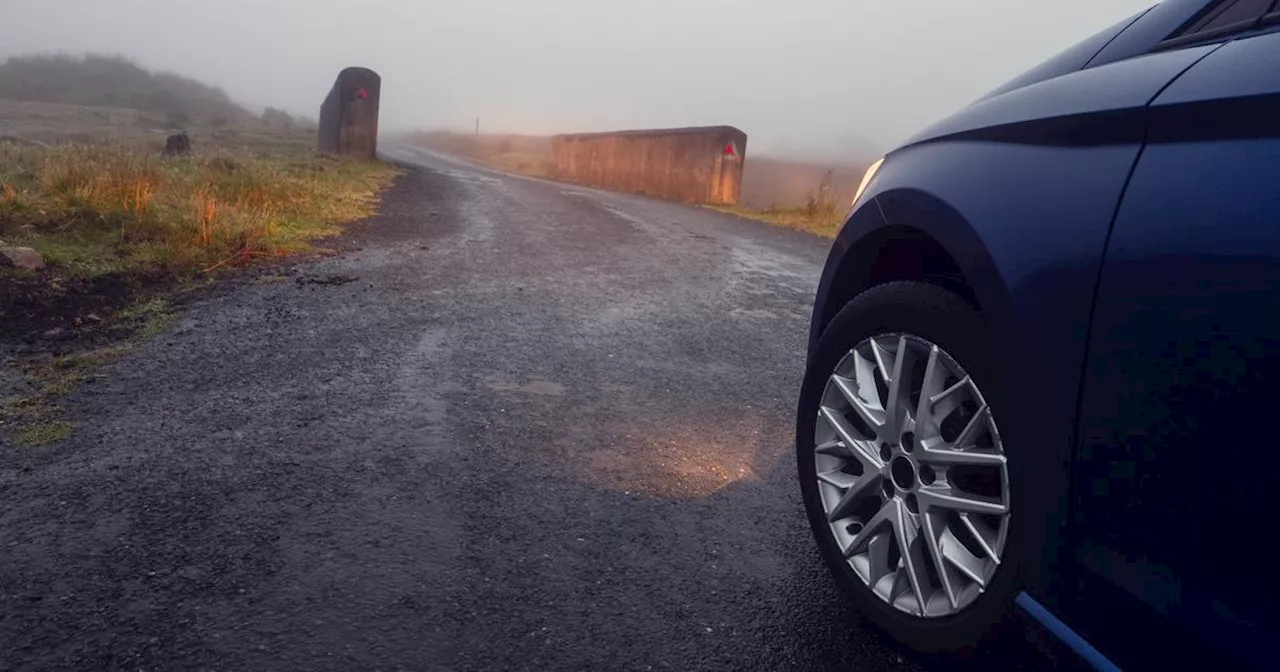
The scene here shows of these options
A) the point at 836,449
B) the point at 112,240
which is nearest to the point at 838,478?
the point at 836,449

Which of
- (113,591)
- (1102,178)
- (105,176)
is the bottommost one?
(113,591)

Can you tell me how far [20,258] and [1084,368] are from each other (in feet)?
22.2

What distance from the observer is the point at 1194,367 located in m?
1.54

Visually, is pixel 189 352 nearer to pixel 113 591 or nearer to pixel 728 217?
pixel 113 591

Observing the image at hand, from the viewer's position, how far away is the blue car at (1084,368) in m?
1.48

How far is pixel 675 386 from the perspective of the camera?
182 inches

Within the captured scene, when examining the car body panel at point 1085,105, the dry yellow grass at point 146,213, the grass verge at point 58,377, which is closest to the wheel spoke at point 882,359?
the car body panel at point 1085,105

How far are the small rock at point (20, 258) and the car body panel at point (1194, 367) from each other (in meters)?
6.72

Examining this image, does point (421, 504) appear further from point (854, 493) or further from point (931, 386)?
point (931, 386)

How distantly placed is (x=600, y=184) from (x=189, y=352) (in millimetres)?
21475

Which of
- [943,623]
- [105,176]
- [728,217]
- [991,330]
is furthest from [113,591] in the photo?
[728,217]

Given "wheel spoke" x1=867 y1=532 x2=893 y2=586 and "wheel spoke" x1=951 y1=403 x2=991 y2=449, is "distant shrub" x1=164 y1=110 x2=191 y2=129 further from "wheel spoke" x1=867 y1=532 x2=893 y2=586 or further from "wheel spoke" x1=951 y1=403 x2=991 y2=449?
"wheel spoke" x1=951 y1=403 x2=991 y2=449

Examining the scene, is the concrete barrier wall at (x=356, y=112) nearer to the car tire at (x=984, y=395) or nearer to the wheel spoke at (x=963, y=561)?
the car tire at (x=984, y=395)

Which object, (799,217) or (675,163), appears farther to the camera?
(675,163)
